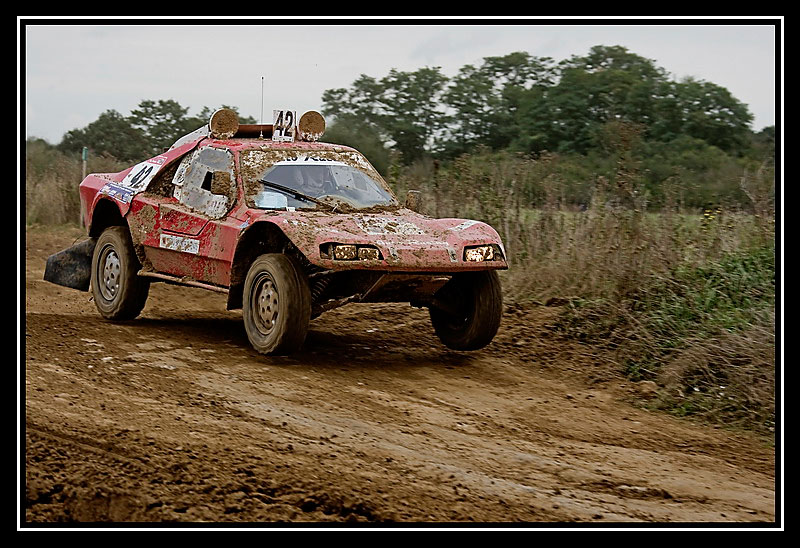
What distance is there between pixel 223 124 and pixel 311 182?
126 centimetres

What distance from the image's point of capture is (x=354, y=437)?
642 centimetres

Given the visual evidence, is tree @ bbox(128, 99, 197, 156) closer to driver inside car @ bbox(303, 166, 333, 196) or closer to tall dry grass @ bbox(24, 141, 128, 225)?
tall dry grass @ bbox(24, 141, 128, 225)

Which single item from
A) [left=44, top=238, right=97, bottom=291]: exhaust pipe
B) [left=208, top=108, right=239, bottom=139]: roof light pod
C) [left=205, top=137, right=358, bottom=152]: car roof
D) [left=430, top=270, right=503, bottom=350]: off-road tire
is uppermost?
[left=208, top=108, right=239, bottom=139]: roof light pod

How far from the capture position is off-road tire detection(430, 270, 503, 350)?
8.97m

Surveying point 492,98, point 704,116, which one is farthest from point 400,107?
point 704,116

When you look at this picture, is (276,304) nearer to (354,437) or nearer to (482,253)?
(482,253)

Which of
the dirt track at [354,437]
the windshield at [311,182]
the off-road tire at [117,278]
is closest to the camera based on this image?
the dirt track at [354,437]

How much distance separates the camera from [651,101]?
28594 mm

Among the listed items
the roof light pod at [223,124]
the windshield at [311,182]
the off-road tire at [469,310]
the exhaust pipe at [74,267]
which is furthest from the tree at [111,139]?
the off-road tire at [469,310]

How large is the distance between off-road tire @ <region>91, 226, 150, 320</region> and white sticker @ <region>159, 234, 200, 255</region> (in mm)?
596

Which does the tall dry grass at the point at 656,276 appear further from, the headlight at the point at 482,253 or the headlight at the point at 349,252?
the headlight at the point at 349,252

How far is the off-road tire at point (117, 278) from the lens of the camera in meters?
10.1

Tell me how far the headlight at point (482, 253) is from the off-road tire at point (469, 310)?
0.41 m

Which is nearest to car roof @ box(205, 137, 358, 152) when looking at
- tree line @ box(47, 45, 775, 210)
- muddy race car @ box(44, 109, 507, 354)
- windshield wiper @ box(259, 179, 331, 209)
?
muddy race car @ box(44, 109, 507, 354)
